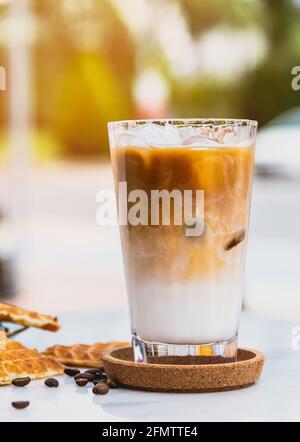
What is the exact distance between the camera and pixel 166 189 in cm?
113

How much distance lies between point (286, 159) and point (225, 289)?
431 inches

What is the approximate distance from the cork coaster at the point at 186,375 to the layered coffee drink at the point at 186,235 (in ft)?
0.16

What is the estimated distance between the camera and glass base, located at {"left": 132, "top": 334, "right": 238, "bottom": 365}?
1.14 metres

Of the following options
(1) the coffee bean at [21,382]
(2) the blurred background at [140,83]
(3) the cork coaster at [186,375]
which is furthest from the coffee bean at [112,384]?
(2) the blurred background at [140,83]

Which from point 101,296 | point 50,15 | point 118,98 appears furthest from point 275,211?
point 50,15

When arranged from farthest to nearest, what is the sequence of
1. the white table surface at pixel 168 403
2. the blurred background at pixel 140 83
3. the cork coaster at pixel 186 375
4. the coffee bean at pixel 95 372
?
the blurred background at pixel 140 83 → the coffee bean at pixel 95 372 → the cork coaster at pixel 186 375 → the white table surface at pixel 168 403

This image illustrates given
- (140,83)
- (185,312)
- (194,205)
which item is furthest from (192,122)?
(140,83)

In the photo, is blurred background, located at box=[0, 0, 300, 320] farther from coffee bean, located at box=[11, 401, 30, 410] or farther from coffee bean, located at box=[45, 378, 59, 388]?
coffee bean, located at box=[11, 401, 30, 410]

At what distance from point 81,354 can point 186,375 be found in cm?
25

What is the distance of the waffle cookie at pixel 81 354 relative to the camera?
50.4 inches

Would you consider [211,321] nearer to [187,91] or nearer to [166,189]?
[166,189]

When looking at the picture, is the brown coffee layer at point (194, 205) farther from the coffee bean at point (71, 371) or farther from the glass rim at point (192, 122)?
the coffee bean at point (71, 371)
